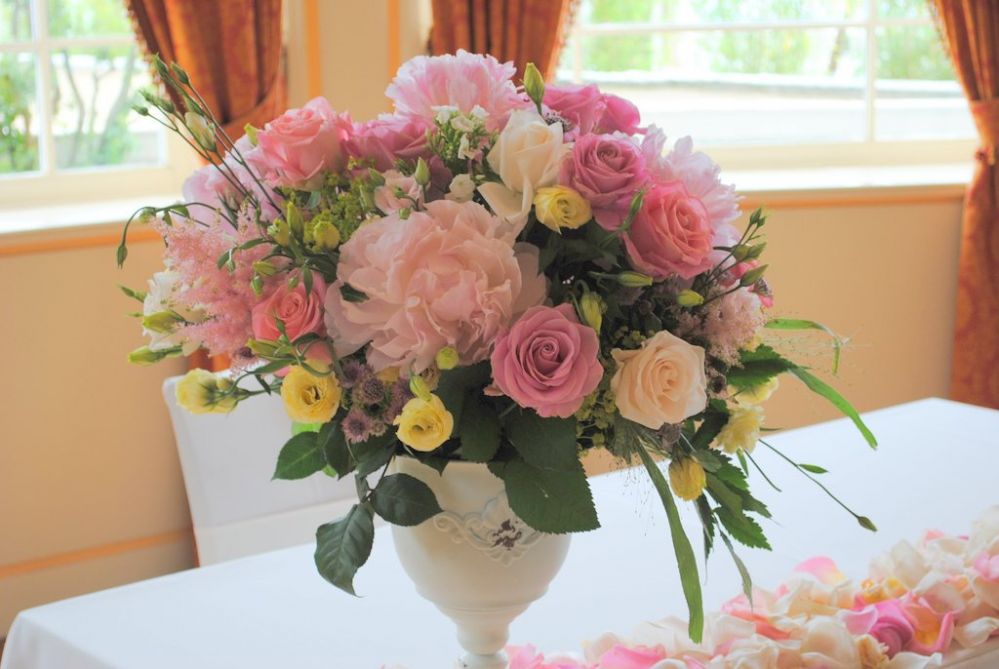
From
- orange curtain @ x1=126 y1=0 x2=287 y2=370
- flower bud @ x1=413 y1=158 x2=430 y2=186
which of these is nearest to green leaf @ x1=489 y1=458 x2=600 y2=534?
flower bud @ x1=413 y1=158 x2=430 y2=186

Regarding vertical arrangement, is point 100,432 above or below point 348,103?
below

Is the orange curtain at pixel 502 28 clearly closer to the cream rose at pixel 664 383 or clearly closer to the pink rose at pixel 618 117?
the pink rose at pixel 618 117

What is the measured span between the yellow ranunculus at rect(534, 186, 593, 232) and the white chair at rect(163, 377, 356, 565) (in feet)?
3.48

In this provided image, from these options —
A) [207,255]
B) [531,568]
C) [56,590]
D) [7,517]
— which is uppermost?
[207,255]

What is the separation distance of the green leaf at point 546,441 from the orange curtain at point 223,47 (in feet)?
7.21

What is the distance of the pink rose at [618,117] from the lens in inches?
43.9

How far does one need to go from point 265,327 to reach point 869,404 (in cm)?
320

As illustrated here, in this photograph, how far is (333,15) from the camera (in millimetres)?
3285

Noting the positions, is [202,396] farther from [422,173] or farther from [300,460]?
[422,173]

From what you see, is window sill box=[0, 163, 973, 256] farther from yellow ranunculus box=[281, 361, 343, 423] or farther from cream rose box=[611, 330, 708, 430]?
cream rose box=[611, 330, 708, 430]

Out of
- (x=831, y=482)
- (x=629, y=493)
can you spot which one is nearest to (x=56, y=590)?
(x=629, y=493)

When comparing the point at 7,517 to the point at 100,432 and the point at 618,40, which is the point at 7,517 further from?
the point at 618,40

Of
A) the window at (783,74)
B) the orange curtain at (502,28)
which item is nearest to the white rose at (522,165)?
the orange curtain at (502,28)

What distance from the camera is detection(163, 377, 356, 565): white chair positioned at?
193 centimetres
